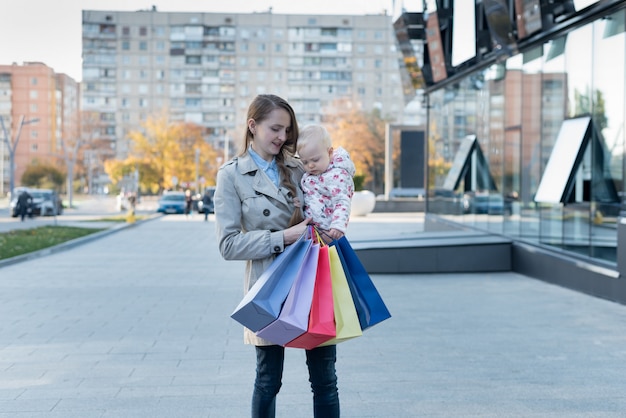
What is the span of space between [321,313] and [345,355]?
3.98 metres

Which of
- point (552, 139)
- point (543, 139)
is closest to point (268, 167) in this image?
point (552, 139)

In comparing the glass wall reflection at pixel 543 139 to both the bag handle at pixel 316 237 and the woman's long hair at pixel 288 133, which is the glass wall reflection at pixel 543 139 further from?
the bag handle at pixel 316 237

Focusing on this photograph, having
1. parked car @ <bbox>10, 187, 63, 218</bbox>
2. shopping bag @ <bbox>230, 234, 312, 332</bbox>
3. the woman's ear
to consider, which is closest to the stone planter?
parked car @ <bbox>10, 187, 63, 218</bbox>

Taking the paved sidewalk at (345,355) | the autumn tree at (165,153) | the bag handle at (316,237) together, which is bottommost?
the paved sidewalk at (345,355)

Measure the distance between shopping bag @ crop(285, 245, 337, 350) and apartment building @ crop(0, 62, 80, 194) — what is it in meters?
125

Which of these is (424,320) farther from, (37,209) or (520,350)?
(37,209)

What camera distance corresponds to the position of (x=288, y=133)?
4.36 m

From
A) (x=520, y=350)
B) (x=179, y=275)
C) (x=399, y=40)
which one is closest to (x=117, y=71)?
(x=399, y=40)

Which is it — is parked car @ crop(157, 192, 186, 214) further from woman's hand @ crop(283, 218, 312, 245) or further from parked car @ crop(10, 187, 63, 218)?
woman's hand @ crop(283, 218, 312, 245)

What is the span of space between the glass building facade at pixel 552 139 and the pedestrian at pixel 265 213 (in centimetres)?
847

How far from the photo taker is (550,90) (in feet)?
49.5

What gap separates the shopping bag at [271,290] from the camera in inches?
156

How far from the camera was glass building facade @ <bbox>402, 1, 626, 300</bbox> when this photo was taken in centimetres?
1245

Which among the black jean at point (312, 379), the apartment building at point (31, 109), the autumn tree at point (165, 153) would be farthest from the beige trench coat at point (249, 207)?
the apartment building at point (31, 109)
